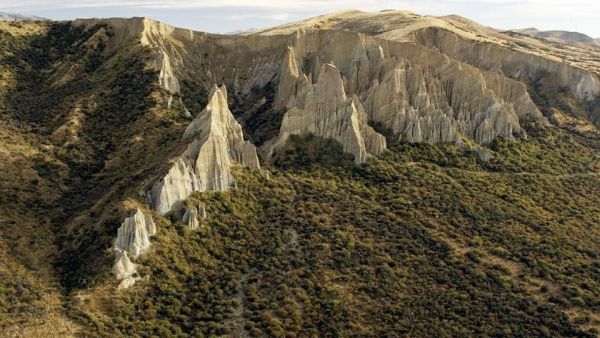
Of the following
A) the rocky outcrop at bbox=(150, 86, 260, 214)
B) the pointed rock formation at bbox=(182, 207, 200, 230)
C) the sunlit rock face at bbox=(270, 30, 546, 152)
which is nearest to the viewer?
the pointed rock formation at bbox=(182, 207, 200, 230)

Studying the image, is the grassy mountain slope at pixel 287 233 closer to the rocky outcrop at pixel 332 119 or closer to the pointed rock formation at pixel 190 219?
the pointed rock formation at pixel 190 219

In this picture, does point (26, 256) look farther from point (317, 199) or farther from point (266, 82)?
point (266, 82)

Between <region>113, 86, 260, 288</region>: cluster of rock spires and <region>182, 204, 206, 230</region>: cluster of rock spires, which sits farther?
<region>182, 204, 206, 230</region>: cluster of rock spires

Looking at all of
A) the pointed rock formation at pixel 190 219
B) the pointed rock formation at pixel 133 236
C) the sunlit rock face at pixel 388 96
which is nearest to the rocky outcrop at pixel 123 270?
the pointed rock formation at pixel 133 236

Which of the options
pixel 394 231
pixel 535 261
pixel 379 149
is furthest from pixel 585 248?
pixel 379 149

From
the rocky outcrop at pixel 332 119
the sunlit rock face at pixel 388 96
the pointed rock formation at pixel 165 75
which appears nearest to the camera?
the rocky outcrop at pixel 332 119

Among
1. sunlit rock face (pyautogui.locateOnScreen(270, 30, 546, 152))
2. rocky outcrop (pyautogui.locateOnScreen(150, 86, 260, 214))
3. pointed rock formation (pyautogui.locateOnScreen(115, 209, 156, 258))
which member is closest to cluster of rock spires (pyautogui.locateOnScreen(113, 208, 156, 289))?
pointed rock formation (pyautogui.locateOnScreen(115, 209, 156, 258))

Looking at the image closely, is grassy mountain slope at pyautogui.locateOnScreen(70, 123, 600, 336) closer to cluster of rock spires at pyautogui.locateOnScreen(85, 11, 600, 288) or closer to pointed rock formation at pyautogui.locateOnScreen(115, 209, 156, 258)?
pointed rock formation at pyautogui.locateOnScreen(115, 209, 156, 258)
